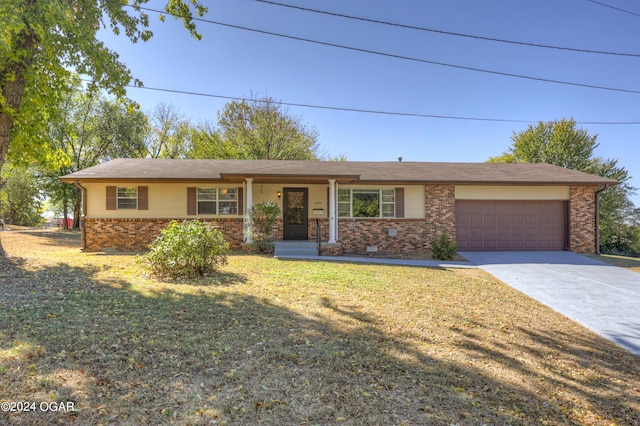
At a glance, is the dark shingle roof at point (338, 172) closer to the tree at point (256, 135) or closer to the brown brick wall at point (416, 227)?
the brown brick wall at point (416, 227)

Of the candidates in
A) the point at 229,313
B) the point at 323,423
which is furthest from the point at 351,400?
the point at 229,313

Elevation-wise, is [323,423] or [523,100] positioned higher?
[523,100]

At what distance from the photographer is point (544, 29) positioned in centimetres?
891

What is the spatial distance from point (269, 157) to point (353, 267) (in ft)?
53.6

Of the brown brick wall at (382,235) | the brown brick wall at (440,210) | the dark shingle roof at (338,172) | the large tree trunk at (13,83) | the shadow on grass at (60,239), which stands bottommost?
the shadow on grass at (60,239)

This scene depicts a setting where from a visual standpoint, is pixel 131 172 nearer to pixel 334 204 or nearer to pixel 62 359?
pixel 334 204

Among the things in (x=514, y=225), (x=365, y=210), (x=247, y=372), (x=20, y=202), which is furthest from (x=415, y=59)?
(x=20, y=202)

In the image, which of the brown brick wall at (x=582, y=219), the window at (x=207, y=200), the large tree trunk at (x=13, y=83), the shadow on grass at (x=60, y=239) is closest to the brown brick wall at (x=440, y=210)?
the brown brick wall at (x=582, y=219)

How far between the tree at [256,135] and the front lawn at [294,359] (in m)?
18.3

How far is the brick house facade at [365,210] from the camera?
1179 cm

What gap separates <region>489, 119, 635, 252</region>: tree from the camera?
939 inches

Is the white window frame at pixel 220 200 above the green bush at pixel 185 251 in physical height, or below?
above

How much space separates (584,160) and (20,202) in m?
51.9

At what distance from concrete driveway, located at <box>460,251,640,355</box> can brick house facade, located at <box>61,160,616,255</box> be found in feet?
4.65
